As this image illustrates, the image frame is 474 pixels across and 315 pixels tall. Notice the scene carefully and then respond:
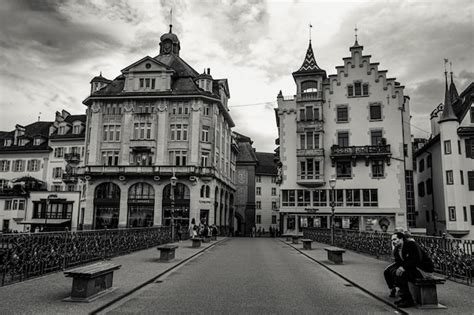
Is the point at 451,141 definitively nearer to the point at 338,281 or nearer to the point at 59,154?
the point at 338,281

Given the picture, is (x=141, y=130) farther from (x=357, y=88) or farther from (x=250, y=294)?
(x=250, y=294)

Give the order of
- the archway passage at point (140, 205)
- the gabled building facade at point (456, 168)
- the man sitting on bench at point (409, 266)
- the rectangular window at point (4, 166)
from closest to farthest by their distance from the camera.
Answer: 1. the man sitting on bench at point (409, 266)
2. the gabled building facade at point (456, 168)
3. the archway passage at point (140, 205)
4. the rectangular window at point (4, 166)

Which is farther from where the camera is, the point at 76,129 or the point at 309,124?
the point at 76,129

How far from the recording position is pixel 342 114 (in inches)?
1879

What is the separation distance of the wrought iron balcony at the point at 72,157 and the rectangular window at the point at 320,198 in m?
32.6

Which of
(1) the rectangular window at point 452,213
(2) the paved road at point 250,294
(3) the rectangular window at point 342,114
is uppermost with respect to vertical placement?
(3) the rectangular window at point 342,114

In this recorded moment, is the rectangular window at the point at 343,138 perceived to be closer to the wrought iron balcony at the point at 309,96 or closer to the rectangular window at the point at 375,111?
the rectangular window at the point at 375,111

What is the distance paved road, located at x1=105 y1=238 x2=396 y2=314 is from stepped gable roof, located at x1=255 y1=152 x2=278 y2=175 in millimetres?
60217

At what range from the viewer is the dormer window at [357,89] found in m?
47.5

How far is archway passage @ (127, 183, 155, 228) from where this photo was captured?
48.5m

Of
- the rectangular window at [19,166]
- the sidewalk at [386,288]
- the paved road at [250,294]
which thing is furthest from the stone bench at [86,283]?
the rectangular window at [19,166]

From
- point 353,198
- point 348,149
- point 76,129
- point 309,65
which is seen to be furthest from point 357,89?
point 76,129

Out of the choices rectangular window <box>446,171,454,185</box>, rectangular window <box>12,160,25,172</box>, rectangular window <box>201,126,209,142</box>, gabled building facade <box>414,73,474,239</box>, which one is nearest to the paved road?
gabled building facade <box>414,73,474,239</box>

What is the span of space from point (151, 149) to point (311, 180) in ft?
63.4
